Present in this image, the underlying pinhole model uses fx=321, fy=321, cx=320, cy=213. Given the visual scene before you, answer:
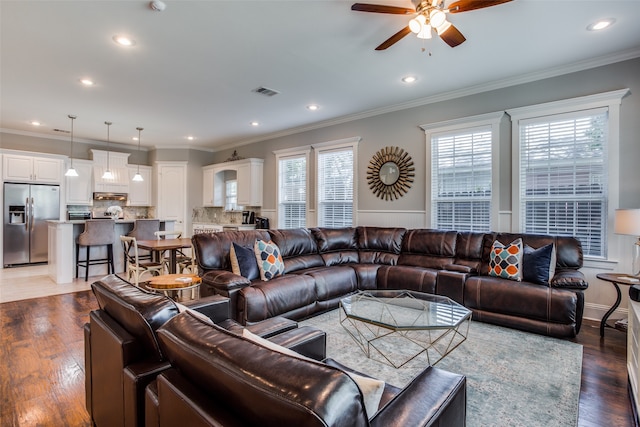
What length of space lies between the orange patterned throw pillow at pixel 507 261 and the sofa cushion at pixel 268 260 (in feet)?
7.90

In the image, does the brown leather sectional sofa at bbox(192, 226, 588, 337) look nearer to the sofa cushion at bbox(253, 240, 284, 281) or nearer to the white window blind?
the sofa cushion at bbox(253, 240, 284, 281)

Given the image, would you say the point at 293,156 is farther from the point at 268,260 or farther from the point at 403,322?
the point at 403,322

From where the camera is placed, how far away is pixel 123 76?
3.96 m

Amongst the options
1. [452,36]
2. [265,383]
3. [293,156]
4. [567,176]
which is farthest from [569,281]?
[293,156]

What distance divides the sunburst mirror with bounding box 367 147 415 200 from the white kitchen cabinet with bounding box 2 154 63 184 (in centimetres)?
674

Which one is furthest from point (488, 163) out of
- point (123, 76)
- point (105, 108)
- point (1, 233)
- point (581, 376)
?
point (1, 233)

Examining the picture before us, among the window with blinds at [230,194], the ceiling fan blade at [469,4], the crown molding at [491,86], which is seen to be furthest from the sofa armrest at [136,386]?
the window with blinds at [230,194]

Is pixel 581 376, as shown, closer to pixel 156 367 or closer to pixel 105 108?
pixel 156 367

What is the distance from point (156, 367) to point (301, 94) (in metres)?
4.11

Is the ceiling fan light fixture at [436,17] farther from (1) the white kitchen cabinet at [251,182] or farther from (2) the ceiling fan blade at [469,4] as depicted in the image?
(1) the white kitchen cabinet at [251,182]

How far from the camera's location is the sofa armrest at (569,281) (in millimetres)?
2988

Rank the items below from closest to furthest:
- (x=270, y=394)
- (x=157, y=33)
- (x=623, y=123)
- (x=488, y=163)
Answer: (x=270, y=394) → (x=157, y=33) → (x=623, y=123) → (x=488, y=163)

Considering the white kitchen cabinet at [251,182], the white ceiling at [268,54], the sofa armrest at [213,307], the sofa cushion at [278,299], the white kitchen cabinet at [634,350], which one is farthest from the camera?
the white kitchen cabinet at [251,182]

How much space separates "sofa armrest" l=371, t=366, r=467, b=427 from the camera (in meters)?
0.96
